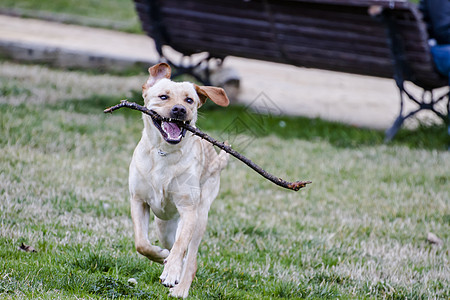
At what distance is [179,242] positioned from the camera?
3.36m

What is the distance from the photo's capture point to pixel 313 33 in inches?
291

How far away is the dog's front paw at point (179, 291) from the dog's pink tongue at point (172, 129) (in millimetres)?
836

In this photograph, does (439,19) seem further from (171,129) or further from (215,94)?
Result: (171,129)

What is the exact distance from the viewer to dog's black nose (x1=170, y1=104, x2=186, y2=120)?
3277 millimetres

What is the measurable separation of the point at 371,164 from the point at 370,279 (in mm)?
2855

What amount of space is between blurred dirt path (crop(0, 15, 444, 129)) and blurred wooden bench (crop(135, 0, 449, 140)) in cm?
116

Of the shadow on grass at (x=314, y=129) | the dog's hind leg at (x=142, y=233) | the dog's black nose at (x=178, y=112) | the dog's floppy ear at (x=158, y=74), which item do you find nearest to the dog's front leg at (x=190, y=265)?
the dog's hind leg at (x=142, y=233)

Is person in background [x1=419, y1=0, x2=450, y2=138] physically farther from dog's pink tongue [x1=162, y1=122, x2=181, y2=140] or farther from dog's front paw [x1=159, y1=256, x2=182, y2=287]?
dog's front paw [x1=159, y1=256, x2=182, y2=287]

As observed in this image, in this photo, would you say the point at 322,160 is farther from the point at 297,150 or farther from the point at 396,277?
the point at 396,277

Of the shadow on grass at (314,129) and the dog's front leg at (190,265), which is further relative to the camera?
the shadow on grass at (314,129)

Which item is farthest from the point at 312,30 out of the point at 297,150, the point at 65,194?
the point at 65,194

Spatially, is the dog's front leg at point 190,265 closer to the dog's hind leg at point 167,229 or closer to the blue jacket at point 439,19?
the dog's hind leg at point 167,229

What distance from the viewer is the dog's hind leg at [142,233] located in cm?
342

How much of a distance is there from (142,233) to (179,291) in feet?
1.25
